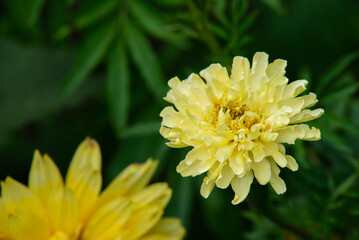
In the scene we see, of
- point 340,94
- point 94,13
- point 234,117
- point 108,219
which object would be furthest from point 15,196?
point 340,94

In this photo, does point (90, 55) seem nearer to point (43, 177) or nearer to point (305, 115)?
point (43, 177)

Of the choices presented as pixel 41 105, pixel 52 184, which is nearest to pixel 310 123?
pixel 52 184

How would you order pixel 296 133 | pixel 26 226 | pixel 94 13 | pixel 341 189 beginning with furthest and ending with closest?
pixel 94 13 < pixel 341 189 < pixel 26 226 < pixel 296 133

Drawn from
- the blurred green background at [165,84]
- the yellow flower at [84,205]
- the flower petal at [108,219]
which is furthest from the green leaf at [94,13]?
the flower petal at [108,219]

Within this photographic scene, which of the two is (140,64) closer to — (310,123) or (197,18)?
(197,18)

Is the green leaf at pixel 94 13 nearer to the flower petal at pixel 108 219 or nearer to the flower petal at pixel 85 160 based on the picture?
the flower petal at pixel 85 160

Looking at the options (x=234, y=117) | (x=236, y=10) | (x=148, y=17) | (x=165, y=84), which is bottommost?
(x=234, y=117)

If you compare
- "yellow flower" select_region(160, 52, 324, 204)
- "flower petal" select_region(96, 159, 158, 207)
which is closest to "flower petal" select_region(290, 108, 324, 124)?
"yellow flower" select_region(160, 52, 324, 204)
